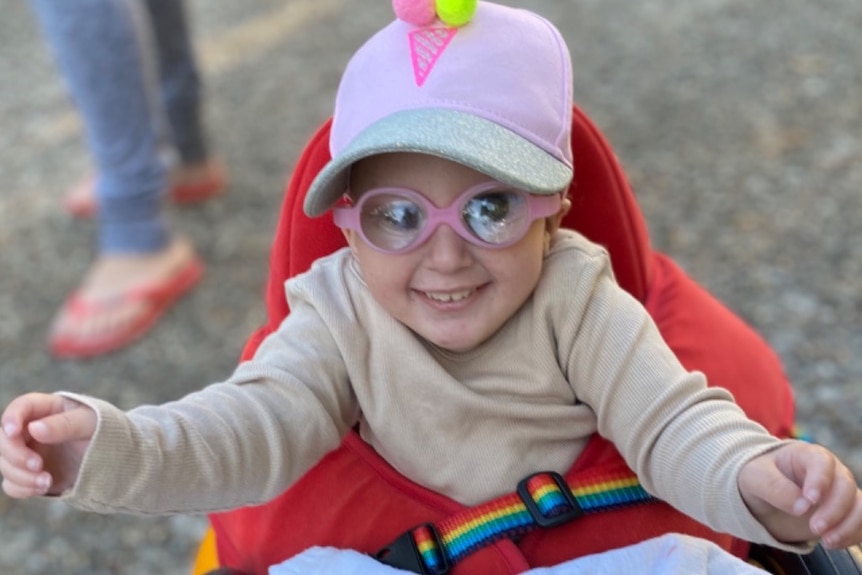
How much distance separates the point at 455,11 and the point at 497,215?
174mm

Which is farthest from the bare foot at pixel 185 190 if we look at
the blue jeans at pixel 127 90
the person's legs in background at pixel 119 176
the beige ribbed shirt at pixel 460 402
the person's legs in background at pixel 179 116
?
the beige ribbed shirt at pixel 460 402

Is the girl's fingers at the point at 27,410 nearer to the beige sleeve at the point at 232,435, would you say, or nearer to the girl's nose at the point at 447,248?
the beige sleeve at the point at 232,435

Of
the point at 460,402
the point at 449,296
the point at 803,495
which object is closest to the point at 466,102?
the point at 449,296

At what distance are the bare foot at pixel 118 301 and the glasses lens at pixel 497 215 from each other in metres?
1.28

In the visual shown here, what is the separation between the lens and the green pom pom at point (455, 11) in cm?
86

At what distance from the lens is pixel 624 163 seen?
7.75ft

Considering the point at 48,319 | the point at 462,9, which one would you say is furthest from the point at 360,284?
the point at 48,319

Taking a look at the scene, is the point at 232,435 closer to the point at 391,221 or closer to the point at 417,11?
the point at 391,221

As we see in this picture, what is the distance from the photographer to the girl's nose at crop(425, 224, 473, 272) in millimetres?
853

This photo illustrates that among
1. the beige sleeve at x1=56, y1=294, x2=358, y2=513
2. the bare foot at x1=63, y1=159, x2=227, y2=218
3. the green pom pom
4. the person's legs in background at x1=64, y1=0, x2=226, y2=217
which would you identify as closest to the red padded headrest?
the beige sleeve at x1=56, y1=294, x2=358, y2=513

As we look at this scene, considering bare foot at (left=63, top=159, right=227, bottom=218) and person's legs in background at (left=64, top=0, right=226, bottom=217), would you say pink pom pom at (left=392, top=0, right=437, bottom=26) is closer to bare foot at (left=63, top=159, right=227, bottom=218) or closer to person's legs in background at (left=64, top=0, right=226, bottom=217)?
person's legs in background at (left=64, top=0, right=226, bottom=217)

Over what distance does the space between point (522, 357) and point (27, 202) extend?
1837 mm

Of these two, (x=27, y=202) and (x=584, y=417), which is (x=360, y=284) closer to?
(x=584, y=417)

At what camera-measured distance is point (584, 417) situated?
96 cm
